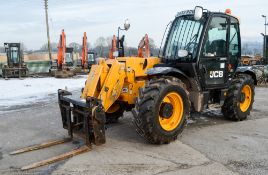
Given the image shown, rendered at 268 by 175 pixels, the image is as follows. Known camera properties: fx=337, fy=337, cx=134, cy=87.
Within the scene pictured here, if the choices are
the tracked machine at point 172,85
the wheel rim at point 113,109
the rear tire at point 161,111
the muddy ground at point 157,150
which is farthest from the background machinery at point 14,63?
the rear tire at point 161,111

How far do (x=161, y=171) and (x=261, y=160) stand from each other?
165 cm

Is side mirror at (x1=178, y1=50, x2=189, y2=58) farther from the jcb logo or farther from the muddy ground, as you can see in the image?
the muddy ground

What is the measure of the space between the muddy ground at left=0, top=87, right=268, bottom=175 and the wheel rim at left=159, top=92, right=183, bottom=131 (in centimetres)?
33

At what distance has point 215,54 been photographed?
7.29m

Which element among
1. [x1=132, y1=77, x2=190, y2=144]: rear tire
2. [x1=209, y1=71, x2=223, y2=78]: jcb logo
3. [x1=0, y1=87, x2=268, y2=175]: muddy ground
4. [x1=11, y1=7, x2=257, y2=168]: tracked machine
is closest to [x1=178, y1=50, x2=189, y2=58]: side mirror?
[x1=11, y1=7, x2=257, y2=168]: tracked machine

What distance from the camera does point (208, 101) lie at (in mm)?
7387

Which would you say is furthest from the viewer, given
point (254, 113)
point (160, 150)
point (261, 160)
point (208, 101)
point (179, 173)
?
point (254, 113)

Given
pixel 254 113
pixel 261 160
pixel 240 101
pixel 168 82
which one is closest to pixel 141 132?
pixel 168 82

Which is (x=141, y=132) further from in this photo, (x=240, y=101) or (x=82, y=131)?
(x=240, y=101)

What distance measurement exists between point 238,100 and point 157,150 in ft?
9.83

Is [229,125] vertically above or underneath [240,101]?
underneath

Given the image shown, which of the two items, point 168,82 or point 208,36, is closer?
point 168,82

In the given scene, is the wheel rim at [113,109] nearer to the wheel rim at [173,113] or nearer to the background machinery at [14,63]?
the wheel rim at [173,113]

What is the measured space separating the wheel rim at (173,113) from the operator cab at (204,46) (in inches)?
28.3
